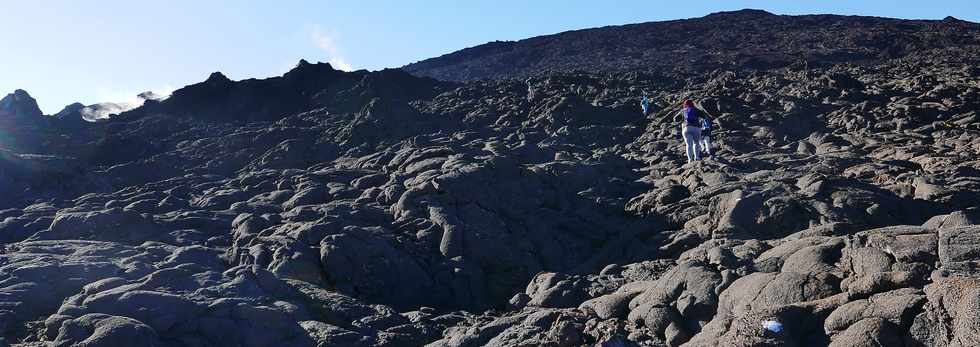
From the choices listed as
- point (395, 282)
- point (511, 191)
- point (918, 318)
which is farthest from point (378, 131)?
point (918, 318)

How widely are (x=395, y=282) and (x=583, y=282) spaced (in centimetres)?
286

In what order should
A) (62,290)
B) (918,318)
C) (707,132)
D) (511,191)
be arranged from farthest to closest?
1. (707,132)
2. (511,191)
3. (62,290)
4. (918,318)

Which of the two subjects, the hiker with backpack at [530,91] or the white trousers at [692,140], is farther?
the hiker with backpack at [530,91]

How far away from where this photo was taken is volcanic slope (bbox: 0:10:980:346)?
8.69 metres

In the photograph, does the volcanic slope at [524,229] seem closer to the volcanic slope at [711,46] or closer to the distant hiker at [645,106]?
the distant hiker at [645,106]

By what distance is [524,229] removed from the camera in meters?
13.9

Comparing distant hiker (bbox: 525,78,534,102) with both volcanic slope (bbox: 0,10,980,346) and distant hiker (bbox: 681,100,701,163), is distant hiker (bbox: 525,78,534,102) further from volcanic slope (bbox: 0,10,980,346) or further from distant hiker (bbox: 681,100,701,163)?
distant hiker (bbox: 681,100,701,163)

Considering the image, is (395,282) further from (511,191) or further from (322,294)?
(511,191)

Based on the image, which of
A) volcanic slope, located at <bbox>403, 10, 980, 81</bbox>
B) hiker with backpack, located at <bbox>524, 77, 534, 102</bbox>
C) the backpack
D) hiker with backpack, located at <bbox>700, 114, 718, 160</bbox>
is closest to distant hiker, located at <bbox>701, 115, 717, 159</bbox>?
hiker with backpack, located at <bbox>700, 114, 718, 160</bbox>

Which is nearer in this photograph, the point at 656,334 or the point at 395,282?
the point at 656,334

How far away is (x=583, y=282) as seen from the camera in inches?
439

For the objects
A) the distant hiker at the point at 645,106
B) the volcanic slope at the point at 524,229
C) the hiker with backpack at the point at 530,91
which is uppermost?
the hiker with backpack at the point at 530,91

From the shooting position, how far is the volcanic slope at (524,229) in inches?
342

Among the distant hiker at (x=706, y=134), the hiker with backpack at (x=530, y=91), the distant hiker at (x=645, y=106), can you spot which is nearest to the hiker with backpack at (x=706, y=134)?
the distant hiker at (x=706, y=134)
